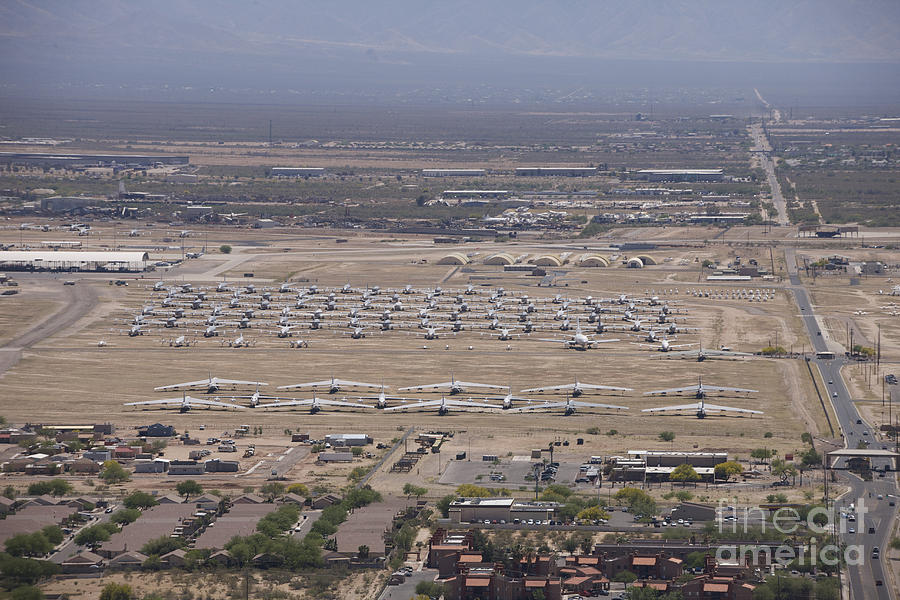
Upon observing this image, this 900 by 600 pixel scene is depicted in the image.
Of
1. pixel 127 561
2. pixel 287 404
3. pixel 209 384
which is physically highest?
pixel 209 384

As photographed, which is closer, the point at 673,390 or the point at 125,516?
the point at 125,516

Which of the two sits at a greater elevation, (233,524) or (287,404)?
(287,404)

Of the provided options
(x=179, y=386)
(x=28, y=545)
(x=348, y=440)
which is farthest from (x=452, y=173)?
(x=28, y=545)

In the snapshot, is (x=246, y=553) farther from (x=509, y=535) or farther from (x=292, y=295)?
(x=292, y=295)

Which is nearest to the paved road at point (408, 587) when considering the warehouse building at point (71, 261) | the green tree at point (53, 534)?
the green tree at point (53, 534)

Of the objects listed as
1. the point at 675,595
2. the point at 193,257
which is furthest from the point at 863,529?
the point at 193,257

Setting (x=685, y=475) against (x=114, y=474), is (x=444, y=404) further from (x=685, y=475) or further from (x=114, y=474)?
(x=114, y=474)

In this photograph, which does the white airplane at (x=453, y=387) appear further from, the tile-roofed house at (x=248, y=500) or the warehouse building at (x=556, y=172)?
the warehouse building at (x=556, y=172)
